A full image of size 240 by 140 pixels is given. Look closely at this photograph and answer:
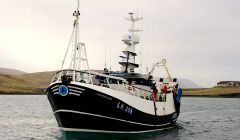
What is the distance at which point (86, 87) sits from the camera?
30.0m

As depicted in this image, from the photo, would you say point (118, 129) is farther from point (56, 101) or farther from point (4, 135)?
point (4, 135)

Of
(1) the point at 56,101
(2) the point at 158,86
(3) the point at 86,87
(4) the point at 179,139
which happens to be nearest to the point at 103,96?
(3) the point at 86,87

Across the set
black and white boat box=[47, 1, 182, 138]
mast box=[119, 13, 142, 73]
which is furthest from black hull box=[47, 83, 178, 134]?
mast box=[119, 13, 142, 73]

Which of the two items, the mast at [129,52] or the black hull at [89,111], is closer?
the black hull at [89,111]

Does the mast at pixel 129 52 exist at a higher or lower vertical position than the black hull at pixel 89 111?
higher

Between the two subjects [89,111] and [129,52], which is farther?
[129,52]

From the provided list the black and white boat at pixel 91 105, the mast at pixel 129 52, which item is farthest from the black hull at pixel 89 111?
the mast at pixel 129 52

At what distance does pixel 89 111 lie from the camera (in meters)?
30.7

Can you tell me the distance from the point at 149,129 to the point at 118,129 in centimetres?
576

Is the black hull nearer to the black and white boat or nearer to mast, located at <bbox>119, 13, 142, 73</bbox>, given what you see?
the black and white boat

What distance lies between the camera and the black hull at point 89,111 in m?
30.3

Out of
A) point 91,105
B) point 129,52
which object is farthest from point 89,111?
point 129,52

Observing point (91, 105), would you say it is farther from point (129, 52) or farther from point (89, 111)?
point (129, 52)

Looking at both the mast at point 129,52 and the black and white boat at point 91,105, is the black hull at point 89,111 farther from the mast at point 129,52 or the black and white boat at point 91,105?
the mast at point 129,52
